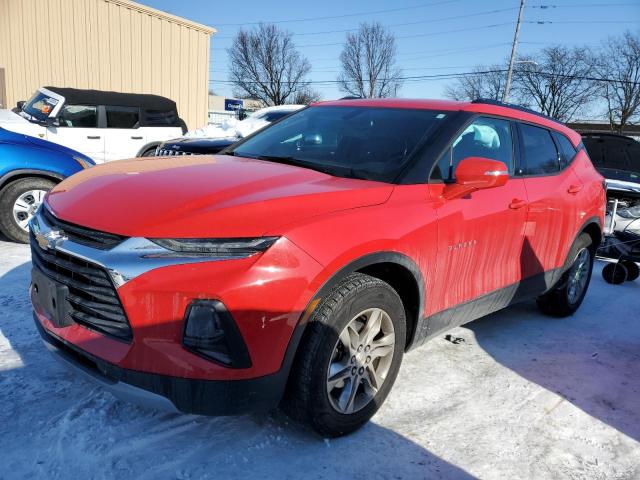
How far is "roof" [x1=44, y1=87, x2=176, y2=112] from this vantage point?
8.77 meters

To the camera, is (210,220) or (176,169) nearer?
(210,220)

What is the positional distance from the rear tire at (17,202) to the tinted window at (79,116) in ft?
10.9

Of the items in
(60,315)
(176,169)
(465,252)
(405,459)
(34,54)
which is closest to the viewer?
(60,315)

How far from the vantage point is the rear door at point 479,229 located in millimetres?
2953

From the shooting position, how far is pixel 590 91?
45.7 meters

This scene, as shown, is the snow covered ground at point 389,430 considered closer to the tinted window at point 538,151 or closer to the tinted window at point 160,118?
the tinted window at point 538,151

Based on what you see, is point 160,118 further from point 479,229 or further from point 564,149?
point 479,229

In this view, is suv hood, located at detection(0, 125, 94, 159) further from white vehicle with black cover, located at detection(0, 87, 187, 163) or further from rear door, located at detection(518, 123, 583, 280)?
rear door, located at detection(518, 123, 583, 280)

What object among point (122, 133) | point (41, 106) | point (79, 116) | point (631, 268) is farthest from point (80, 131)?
point (631, 268)

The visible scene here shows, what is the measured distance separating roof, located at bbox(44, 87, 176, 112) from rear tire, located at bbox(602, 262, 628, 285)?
8.04m

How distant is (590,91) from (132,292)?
51.6m

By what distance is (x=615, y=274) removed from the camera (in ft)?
19.7

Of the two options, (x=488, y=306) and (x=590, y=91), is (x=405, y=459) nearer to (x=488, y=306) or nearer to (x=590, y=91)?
(x=488, y=306)

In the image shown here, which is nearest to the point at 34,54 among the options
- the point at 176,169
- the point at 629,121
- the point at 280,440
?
the point at 176,169
